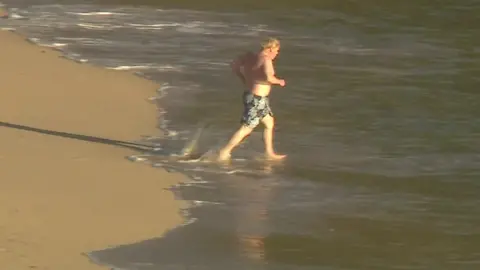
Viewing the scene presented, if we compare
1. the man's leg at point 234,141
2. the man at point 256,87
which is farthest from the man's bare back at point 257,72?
A: the man's leg at point 234,141

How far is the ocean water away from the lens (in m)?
8.87

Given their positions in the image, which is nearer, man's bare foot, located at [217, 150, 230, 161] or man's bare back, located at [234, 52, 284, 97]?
man's bare back, located at [234, 52, 284, 97]

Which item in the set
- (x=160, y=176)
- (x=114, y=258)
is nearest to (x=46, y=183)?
(x=160, y=176)

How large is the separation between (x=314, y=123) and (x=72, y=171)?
365 cm

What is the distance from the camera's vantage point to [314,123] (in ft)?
43.6

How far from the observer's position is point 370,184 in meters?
10.8

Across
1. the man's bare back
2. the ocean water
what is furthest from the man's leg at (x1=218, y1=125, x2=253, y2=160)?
the man's bare back

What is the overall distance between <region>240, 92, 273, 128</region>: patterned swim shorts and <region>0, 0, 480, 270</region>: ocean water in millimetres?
417

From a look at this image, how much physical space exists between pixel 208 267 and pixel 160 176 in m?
2.63

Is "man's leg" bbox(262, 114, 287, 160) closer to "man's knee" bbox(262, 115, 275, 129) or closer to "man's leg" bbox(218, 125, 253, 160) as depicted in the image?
"man's knee" bbox(262, 115, 275, 129)

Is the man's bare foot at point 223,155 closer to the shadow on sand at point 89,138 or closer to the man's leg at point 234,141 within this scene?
the man's leg at point 234,141

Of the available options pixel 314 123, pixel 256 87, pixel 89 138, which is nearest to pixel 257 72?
pixel 256 87

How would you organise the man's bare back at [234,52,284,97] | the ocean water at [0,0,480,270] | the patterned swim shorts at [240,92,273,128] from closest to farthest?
the ocean water at [0,0,480,270], the man's bare back at [234,52,284,97], the patterned swim shorts at [240,92,273,128]

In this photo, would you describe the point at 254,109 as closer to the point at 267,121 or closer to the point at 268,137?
the point at 267,121
